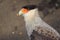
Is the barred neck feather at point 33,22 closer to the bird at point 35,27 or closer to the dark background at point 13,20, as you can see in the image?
the bird at point 35,27

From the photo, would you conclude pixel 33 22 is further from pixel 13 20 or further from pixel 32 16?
pixel 13 20

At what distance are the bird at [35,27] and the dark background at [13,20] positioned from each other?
1697 millimetres

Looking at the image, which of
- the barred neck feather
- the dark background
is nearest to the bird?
the barred neck feather

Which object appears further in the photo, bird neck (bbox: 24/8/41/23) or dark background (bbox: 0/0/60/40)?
dark background (bbox: 0/0/60/40)

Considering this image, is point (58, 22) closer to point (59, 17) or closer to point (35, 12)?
point (59, 17)

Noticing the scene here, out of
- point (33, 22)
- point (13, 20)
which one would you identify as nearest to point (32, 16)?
point (33, 22)

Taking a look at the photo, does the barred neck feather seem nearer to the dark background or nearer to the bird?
the bird

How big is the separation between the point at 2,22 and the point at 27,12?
2.64 meters

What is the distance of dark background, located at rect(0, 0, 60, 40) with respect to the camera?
A: 5.96 metres

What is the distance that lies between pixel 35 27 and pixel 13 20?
101 inches

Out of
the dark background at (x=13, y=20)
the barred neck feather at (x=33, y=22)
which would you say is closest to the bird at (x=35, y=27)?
the barred neck feather at (x=33, y=22)

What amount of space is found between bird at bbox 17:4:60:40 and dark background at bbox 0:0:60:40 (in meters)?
1.70

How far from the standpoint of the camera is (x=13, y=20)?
6.54m

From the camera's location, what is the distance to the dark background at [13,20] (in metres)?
5.96
